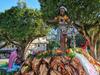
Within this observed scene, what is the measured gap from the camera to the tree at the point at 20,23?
51438mm

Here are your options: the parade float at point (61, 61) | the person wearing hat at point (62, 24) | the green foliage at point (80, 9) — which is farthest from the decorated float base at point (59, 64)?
the green foliage at point (80, 9)

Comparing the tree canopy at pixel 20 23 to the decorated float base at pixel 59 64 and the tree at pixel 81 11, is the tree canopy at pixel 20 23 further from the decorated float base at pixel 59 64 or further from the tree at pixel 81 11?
the decorated float base at pixel 59 64

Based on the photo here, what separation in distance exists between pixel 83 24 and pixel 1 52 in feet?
218

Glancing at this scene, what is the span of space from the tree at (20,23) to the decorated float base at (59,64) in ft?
118

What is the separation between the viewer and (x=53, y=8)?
3406 cm

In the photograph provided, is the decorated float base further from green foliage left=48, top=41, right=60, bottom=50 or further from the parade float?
green foliage left=48, top=41, right=60, bottom=50

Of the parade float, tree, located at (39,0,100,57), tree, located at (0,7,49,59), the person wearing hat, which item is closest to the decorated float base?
the parade float

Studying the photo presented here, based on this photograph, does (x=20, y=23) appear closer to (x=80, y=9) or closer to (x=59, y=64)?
(x=80, y=9)

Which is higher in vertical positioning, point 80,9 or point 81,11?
point 80,9

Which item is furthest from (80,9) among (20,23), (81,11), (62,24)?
(20,23)

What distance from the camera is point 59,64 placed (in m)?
14.8

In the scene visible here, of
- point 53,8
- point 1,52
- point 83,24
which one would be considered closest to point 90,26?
point 83,24

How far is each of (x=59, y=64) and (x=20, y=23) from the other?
122 ft

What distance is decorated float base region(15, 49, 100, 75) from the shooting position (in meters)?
14.8
